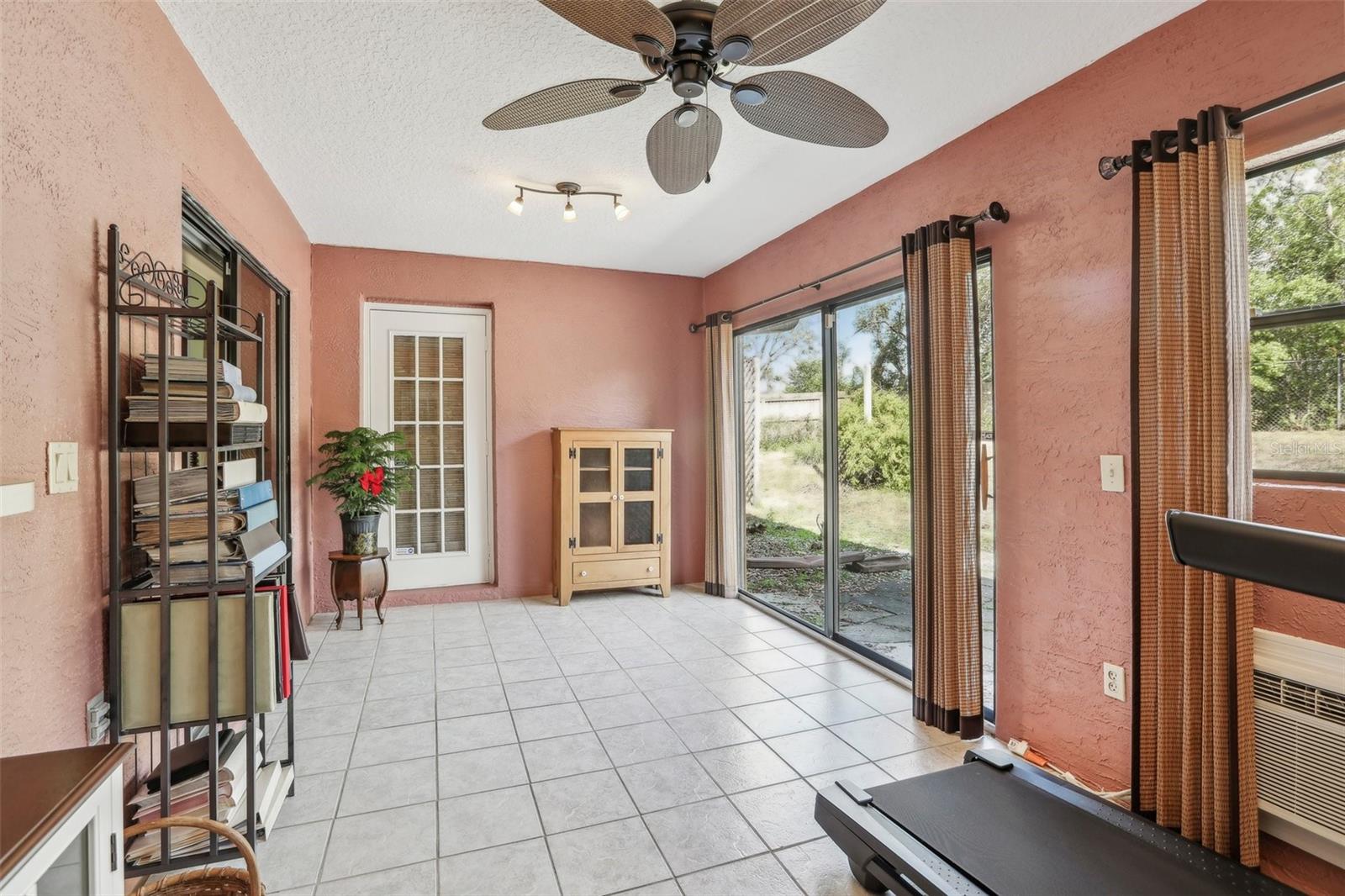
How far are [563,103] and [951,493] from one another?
6.96 feet

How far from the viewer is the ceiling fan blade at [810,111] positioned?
1797 millimetres

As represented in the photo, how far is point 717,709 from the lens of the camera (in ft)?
9.83

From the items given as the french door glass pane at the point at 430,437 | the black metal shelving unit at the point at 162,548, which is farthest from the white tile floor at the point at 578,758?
the french door glass pane at the point at 430,437

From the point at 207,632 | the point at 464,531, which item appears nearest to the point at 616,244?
the point at 464,531

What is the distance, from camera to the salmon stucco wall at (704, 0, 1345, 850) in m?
1.81

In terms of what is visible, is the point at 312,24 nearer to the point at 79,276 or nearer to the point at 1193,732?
the point at 79,276

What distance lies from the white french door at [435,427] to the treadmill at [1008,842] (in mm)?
3656

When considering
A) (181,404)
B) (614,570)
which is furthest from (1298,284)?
(614,570)

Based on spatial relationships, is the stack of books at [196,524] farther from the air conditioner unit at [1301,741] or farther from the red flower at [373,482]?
the air conditioner unit at [1301,741]

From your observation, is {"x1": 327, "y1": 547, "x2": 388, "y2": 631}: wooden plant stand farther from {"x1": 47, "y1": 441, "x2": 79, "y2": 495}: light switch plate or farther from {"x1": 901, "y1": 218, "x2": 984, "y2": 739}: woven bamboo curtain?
{"x1": 901, "y1": 218, "x2": 984, "y2": 739}: woven bamboo curtain

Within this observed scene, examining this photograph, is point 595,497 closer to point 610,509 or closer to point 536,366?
point 610,509

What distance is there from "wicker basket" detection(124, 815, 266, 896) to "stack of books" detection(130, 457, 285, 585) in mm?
585

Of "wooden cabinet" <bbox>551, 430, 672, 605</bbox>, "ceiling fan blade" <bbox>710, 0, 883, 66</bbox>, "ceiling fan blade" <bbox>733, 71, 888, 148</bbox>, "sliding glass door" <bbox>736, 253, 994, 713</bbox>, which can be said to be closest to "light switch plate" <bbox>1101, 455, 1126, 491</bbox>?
"sliding glass door" <bbox>736, 253, 994, 713</bbox>

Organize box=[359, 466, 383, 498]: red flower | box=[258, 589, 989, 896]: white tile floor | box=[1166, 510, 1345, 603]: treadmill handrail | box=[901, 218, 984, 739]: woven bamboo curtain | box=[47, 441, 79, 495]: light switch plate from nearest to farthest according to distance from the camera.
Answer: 1. box=[1166, 510, 1345, 603]: treadmill handrail
2. box=[47, 441, 79, 495]: light switch plate
3. box=[258, 589, 989, 896]: white tile floor
4. box=[901, 218, 984, 739]: woven bamboo curtain
5. box=[359, 466, 383, 498]: red flower
